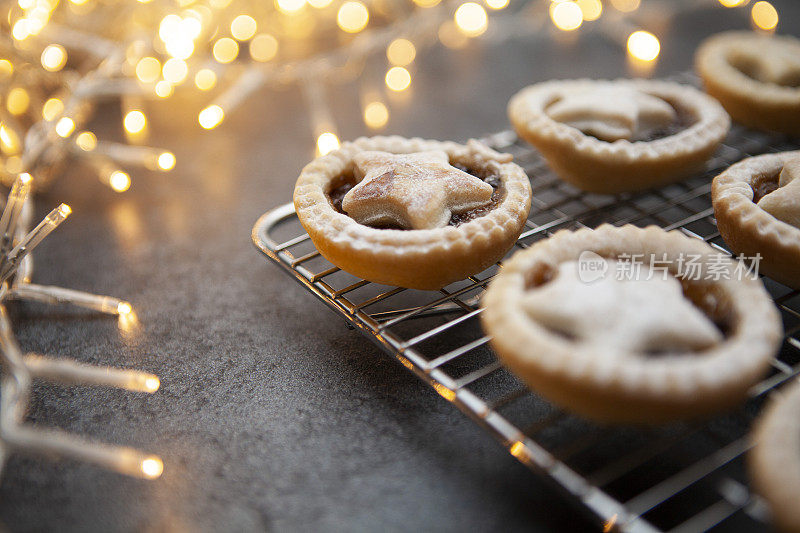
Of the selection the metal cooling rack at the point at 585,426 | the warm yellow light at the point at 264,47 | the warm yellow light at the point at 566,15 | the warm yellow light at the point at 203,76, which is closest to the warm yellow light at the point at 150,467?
the metal cooling rack at the point at 585,426

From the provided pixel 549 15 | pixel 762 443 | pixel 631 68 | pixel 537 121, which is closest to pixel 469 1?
pixel 549 15

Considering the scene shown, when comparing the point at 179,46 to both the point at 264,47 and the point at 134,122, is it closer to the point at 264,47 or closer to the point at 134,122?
the point at 134,122

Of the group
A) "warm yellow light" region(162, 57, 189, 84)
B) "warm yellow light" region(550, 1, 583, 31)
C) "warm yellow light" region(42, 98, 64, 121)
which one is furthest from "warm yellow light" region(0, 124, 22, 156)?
"warm yellow light" region(550, 1, 583, 31)

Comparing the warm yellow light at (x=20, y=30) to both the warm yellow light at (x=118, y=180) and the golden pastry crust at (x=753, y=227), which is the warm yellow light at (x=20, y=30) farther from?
the golden pastry crust at (x=753, y=227)

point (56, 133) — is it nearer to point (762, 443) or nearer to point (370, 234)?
point (370, 234)

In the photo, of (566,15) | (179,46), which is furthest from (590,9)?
(179,46)

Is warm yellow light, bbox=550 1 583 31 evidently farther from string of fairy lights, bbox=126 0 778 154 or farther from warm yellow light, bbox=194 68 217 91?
warm yellow light, bbox=194 68 217 91

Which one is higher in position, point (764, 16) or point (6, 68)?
point (6, 68)
